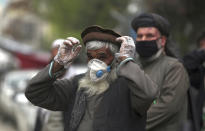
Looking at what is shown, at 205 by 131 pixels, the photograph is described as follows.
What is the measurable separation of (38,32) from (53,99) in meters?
40.6

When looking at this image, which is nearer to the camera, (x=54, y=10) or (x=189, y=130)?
(x=189, y=130)

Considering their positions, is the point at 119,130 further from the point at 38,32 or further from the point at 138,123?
the point at 38,32

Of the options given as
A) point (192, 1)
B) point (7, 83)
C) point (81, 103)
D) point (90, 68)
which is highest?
point (192, 1)

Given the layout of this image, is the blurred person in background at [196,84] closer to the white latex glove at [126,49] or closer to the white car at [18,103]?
the white latex glove at [126,49]

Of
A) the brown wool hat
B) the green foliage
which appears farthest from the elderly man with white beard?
the green foliage

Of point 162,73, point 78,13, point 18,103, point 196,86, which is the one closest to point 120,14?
point 18,103

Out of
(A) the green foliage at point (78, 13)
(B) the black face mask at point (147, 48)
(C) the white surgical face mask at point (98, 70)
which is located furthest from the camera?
(A) the green foliage at point (78, 13)

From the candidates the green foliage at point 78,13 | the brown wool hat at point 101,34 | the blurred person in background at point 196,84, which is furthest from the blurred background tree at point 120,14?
the brown wool hat at point 101,34

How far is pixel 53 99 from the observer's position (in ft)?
11.4

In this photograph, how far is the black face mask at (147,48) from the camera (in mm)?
4430

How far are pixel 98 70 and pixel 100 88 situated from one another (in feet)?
0.43

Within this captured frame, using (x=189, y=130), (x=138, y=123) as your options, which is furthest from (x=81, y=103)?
(x=189, y=130)

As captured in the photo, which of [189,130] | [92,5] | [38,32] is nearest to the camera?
[189,130]

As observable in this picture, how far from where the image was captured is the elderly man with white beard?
10.1 ft
